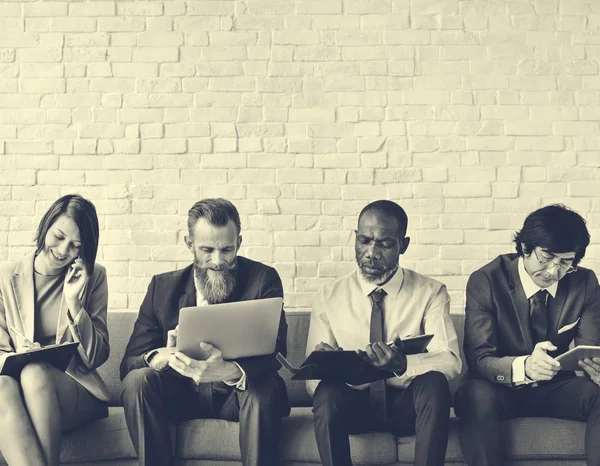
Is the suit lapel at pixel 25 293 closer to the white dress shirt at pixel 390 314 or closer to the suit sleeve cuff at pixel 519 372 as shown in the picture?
the white dress shirt at pixel 390 314

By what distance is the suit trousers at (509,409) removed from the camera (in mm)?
2965

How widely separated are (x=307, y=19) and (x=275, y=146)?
640 millimetres

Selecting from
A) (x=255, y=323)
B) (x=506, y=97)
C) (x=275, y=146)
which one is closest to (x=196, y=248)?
(x=255, y=323)

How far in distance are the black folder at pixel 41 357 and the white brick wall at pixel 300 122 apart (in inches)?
48.5

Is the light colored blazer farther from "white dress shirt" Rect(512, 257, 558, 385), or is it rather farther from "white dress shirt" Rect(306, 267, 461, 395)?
"white dress shirt" Rect(512, 257, 558, 385)

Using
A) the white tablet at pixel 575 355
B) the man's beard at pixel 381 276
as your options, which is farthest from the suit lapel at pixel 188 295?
the white tablet at pixel 575 355

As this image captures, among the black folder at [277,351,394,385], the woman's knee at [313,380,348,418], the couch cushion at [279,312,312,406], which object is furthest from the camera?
the couch cushion at [279,312,312,406]

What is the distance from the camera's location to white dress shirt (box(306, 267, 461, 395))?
3281 millimetres

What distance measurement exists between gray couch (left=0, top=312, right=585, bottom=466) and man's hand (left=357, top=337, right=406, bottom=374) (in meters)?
0.32

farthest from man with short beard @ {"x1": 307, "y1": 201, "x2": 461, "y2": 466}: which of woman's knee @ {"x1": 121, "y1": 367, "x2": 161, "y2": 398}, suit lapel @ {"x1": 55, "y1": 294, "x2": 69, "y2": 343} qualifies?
suit lapel @ {"x1": 55, "y1": 294, "x2": 69, "y2": 343}

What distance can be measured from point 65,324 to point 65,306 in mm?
72

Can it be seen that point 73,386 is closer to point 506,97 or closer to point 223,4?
point 223,4

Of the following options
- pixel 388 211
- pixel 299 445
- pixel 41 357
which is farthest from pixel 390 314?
pixel 41 357

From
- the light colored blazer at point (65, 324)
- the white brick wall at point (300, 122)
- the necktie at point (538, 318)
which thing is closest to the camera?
the light colored blazer at point (65, 324)
